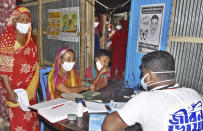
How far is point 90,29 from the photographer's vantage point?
3.81 meters

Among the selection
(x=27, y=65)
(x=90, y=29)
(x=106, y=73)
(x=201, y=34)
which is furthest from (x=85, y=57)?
(x=201, y=34)

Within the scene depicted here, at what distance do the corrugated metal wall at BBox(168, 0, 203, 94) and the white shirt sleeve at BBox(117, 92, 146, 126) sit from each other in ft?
5.22

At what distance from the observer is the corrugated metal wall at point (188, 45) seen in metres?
2.33

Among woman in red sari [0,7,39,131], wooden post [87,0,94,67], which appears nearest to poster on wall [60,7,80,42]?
wooden post [87,0,94,67]

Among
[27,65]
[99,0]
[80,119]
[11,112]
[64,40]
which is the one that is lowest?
[11,112]

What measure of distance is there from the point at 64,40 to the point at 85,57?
77cm

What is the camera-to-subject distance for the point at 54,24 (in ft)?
14.5

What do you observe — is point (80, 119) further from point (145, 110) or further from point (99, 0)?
point (99, 0)

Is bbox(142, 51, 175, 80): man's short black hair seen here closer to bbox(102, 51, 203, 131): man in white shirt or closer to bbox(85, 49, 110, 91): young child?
bbox(102, 51, 203, 131): man in white shirt

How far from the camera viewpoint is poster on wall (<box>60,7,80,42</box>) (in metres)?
3.81

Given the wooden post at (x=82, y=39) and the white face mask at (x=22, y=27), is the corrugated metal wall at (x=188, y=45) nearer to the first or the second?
the wooden post at (x=82, y=39)

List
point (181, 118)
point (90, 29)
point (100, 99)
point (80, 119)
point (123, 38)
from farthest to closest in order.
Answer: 1. point (123, 38)
2. point (90, 29)
3. point (100, 99)
4. point (80, 119)
5. point (181, 118)

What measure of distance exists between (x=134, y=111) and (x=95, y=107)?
75cm

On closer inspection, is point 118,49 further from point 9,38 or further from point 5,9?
point 9,38
